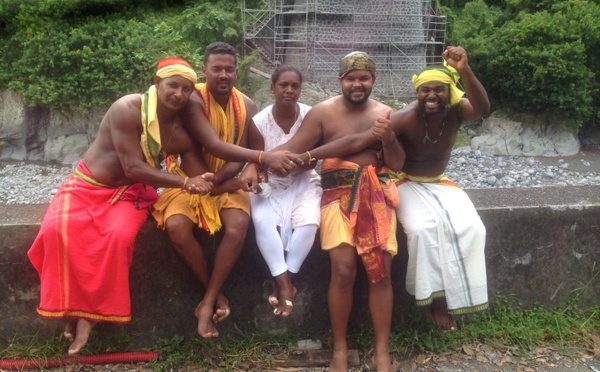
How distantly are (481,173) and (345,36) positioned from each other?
21.9ft

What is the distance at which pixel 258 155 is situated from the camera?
3.41m

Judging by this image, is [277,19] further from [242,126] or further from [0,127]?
[242,126]

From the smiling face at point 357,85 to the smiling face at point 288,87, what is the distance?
11.8 inches

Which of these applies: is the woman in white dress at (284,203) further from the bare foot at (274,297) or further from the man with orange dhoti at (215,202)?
the man with orange dhoti at (215,202)

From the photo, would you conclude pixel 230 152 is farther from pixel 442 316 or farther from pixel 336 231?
pixel 442 316

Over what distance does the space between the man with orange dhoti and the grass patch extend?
312 millimetres

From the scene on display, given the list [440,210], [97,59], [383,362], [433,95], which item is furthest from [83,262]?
[97,59]

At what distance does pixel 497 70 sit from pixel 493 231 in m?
15.5

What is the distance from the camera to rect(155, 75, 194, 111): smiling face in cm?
320

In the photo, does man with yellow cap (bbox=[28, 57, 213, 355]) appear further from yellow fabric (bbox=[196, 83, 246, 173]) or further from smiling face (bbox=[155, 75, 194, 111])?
yellow fabric (bbox=[196, 83, 246, 173])

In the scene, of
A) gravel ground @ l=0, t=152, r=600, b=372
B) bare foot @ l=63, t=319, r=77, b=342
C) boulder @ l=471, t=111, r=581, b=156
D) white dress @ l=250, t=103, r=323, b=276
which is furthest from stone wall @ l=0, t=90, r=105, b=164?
bare foot @ l=63, t=319, r=77, b=342

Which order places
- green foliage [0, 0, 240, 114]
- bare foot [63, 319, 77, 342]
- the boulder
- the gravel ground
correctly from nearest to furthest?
bare foot [63, 319, 77, 342]
green foliage [0, 0, 240, 114]
the gravel ground
the boulder

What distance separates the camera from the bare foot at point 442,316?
3328 mm

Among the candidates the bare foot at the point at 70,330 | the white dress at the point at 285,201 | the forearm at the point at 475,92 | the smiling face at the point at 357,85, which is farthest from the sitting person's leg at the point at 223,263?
the forearm at the point at 475,92
